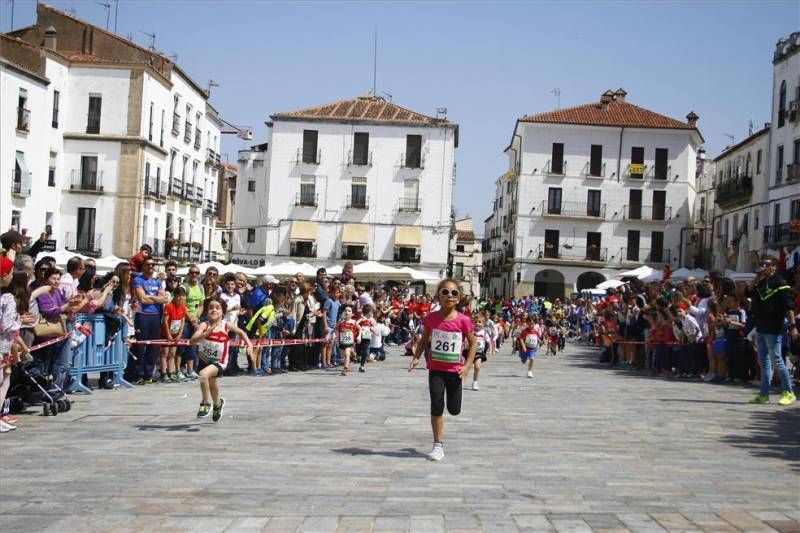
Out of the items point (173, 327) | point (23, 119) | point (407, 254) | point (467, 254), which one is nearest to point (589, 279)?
point (407, 254)

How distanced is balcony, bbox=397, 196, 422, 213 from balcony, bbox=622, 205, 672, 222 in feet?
50.9

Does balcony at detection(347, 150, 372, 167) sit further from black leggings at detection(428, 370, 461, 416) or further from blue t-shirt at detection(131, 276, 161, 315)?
black leggings at detection(428, 370, 461, 416)

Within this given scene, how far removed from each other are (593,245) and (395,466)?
5971 cm

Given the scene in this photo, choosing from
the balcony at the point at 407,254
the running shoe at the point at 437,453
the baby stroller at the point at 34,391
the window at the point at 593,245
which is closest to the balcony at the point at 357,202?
the balcony at the point at 407,254

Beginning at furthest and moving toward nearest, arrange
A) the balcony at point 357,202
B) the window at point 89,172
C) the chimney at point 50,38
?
the balcony at point 357,202 < the chimney at point 50,38 < the window at point 89,172

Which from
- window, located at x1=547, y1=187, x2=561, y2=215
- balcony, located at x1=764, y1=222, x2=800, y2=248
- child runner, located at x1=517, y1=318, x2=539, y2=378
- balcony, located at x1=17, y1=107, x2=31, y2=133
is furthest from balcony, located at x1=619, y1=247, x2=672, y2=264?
child runner, located at x1=517, y1=318, x2=539, y2=378

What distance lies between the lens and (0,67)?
39500 mm

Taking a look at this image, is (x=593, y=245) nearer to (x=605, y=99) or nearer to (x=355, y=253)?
(x=605, y=99)

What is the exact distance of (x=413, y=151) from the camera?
60.7 m

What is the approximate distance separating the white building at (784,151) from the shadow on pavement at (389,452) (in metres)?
39.9

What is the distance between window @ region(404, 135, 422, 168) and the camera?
60625 mm

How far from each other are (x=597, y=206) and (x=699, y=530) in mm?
62052

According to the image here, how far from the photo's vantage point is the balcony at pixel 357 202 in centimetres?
6069

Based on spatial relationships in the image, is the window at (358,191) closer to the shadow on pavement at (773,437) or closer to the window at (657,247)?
the window at (657,247)
